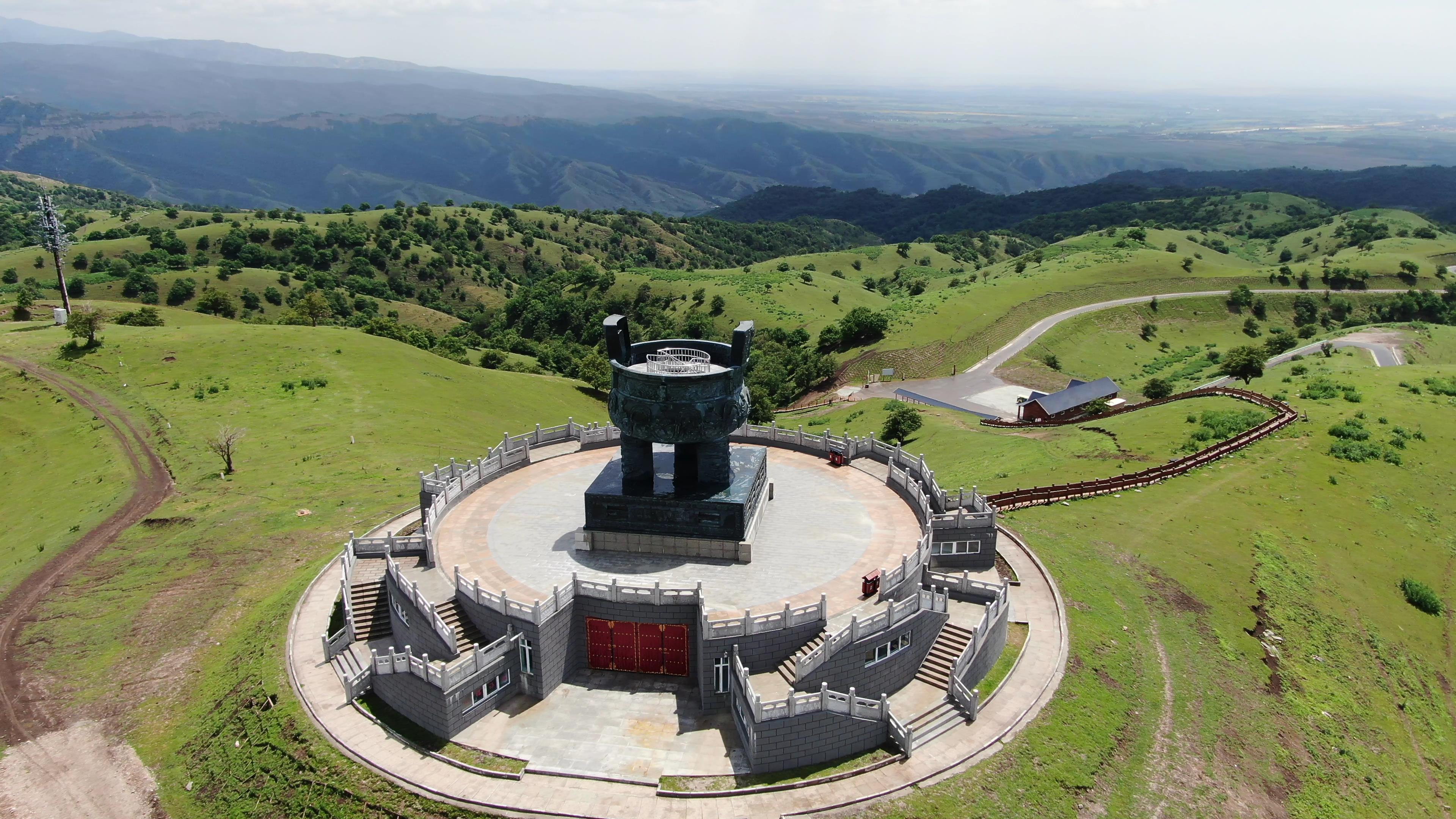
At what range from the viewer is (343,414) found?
71062 mm

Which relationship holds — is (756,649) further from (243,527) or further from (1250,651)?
(243,527)

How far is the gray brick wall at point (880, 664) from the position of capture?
105ft

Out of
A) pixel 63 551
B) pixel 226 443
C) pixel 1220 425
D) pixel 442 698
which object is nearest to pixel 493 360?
pixel 226 443

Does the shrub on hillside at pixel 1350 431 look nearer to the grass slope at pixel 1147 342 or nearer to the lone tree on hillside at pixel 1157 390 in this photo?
the lone tree on hillside at pixel 1157 390

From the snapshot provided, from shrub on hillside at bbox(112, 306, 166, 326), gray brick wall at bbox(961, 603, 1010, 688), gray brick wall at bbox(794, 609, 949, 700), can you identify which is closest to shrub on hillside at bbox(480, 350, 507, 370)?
shrub on hillside at bbox(112, 306, 166, 326)

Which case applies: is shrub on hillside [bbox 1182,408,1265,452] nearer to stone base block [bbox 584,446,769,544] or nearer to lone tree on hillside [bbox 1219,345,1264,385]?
lone tree on hillside [bbox 1219,345,1264,385]

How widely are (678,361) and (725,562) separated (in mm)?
10674

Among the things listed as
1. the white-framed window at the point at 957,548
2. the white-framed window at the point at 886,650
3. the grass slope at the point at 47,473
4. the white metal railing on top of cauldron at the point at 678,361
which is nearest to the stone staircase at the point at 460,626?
the white metal railing on top of cauldron at the point at 678,361

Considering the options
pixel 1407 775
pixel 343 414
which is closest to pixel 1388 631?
pixel 1407 775

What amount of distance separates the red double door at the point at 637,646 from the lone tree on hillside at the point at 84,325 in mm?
77415

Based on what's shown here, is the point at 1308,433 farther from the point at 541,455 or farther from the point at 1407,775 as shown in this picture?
the point at 541,455

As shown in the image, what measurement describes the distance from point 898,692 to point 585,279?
6015 inches

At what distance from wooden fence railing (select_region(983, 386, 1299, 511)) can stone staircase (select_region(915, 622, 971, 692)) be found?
17.3 meters

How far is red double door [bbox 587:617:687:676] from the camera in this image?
114ft
